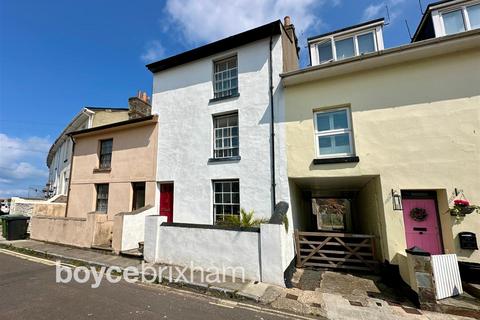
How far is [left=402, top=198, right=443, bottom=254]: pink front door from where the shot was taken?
280 inches

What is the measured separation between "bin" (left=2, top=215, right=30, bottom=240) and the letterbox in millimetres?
19179

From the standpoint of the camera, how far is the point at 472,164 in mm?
6664

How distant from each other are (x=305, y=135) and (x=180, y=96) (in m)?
6.52

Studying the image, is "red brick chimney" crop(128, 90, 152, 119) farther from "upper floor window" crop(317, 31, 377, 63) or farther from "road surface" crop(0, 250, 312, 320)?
"upper floor window" crop(317, 31, 377, 63)

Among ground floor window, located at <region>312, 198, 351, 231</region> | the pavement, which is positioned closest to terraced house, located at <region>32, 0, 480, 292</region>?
the pavement

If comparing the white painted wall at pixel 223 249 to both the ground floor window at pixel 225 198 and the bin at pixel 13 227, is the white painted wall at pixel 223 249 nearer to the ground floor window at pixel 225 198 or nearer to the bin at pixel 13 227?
the ground floor window at pixel 225 198

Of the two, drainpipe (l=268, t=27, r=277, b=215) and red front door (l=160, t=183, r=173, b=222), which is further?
red front door (l=160, t=183, r=173, b=222)

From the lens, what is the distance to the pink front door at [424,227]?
712 cm

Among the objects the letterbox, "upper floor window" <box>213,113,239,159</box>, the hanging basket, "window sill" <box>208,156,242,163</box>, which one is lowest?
the letterbox

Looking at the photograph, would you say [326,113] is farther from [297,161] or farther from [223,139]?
[223,139]

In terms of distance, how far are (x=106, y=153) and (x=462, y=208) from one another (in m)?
15.7

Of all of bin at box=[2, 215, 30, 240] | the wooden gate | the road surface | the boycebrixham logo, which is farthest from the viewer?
bin at box=[2, 215, 30, 240]

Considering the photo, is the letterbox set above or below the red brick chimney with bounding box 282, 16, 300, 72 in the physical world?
below

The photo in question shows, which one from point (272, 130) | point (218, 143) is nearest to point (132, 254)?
point (218, 143)
